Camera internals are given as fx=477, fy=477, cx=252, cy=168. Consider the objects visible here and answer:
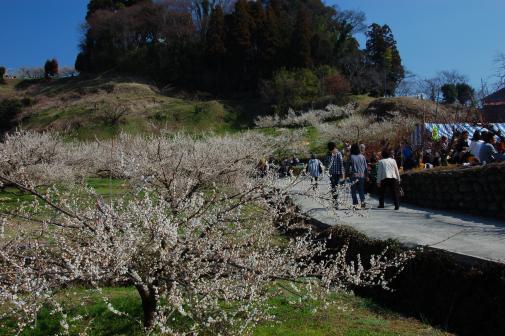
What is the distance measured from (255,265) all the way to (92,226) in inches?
61.7

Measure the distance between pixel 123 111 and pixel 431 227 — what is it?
147 feet

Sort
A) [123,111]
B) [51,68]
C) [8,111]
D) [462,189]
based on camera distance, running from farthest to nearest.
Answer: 1. [51,68]
2. [8,111]
3. [123,111]
4. [462,189]

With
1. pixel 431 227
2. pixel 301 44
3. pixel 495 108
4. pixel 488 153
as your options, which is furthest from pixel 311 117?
pixel 431 227

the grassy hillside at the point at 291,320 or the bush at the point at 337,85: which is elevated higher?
the bush at the point at 337,85

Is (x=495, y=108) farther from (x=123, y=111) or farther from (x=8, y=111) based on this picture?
(x=8, y=111)

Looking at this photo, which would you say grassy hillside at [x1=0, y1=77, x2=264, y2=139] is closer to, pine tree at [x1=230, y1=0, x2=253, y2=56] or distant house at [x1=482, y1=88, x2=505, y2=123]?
pine tree at [x1=230, y1=0, x2=253, y2=56]

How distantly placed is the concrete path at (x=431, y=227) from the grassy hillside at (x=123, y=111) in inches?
1337

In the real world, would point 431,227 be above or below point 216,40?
below

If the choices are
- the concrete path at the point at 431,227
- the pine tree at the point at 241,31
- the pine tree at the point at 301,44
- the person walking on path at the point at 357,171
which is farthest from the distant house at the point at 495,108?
the pine tree at the point at 241,31

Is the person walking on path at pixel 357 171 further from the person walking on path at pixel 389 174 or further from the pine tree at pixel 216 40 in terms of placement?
the pine tree at pixel 216 40

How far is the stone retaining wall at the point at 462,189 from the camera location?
29.4 feet

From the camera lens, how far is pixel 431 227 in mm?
8133

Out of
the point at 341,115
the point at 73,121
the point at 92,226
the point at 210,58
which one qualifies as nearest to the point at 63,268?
the point at 92,226

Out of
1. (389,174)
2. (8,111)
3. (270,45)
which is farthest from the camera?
(270,45)
